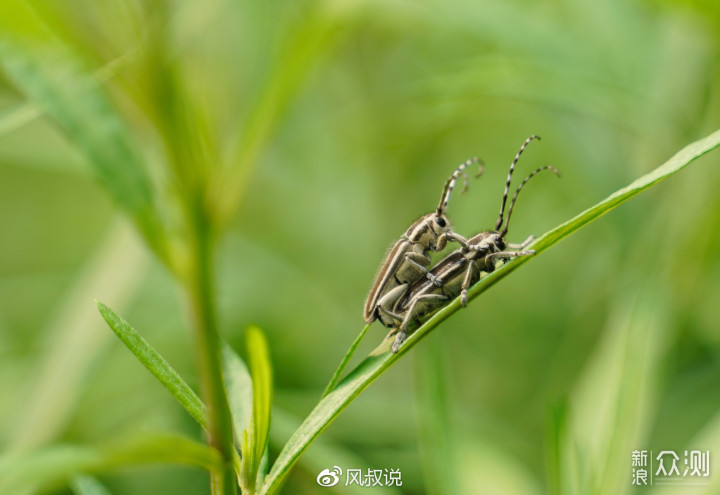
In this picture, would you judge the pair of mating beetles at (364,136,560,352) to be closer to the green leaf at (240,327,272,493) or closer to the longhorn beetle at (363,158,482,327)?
the longhorn beetle at (363,158,482,327)

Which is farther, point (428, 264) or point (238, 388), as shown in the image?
point (428, 264)

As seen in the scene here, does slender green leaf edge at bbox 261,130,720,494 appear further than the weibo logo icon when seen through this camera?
No

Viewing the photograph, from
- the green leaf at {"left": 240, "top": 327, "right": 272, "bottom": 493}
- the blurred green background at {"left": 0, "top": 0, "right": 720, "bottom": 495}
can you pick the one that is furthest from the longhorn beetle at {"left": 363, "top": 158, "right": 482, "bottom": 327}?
the green leaf at {"left": 240, "top": 327, "right": 272, "bottom": 493}

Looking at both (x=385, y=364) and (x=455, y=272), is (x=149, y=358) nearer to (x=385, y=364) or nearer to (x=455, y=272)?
(x=385, y=364)

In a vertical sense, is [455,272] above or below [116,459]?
above

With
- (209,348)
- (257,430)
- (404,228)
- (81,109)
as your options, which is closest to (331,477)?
(257,430)

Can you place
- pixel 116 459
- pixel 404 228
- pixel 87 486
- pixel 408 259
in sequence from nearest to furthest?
pixel 116 459 < pixel 87 486 < pixel 408 259 < pixel 404 228

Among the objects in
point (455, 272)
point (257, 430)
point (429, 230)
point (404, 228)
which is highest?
point (404, 228)

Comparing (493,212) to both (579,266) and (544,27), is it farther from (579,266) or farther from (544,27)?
(544,27)

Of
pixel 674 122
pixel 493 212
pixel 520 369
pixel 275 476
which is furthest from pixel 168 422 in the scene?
pixel 674 122
